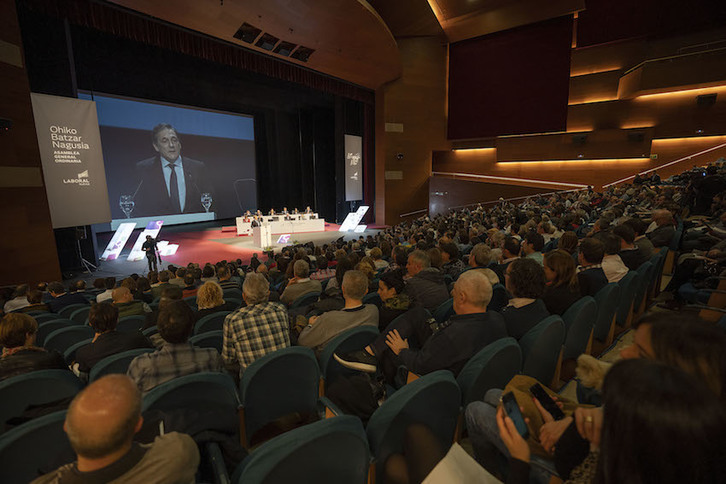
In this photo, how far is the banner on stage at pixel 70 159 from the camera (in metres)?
7.14

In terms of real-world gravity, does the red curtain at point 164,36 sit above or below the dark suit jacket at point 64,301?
above

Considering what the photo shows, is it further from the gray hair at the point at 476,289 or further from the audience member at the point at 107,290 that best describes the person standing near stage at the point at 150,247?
the gray hair at the point at 476,289

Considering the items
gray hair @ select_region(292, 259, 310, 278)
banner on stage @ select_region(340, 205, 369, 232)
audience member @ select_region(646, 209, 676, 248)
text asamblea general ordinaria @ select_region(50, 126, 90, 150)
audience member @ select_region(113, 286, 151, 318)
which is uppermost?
text asamblea general ordinaria @ select_region(50, 126, 90, 150)

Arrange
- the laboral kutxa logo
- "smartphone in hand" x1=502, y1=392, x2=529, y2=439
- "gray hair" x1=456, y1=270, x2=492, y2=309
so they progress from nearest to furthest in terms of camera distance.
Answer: "smartphone in hand" x1=502, y1=392, x2=529, y2=439 < "gray hair" x1=456, y1=270, x2=492, y2=309 < the laboral kutxa logo

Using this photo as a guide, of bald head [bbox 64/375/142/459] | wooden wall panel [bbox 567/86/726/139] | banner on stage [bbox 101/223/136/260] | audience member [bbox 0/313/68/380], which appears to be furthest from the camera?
wooden wall panel [bbox 567/86/726/139]

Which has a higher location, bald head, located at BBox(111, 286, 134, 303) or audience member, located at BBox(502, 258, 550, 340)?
audience member, located at BBox(502, 258, 550, 340)

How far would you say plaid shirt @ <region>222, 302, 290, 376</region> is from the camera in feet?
7.50

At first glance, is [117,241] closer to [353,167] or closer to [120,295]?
[120,295]

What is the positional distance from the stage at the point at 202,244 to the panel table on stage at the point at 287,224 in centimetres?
31

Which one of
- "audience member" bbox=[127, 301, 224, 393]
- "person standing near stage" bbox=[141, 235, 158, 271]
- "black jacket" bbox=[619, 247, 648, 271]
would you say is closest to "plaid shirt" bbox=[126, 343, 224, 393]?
"audience member" bbox=[127, 301, 224, 393]

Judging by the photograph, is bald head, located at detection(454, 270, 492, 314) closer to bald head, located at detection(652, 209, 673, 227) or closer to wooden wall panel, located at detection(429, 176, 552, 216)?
bald head, located at detection(652, 209, 673, 227)

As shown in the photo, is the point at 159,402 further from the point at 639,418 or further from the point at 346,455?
the point at 639,418

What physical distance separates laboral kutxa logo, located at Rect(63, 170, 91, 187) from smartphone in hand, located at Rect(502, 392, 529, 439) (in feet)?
31.6

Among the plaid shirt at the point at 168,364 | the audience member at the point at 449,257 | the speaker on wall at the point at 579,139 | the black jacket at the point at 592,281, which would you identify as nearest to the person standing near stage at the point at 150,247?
the audience member at the point at 449,257
